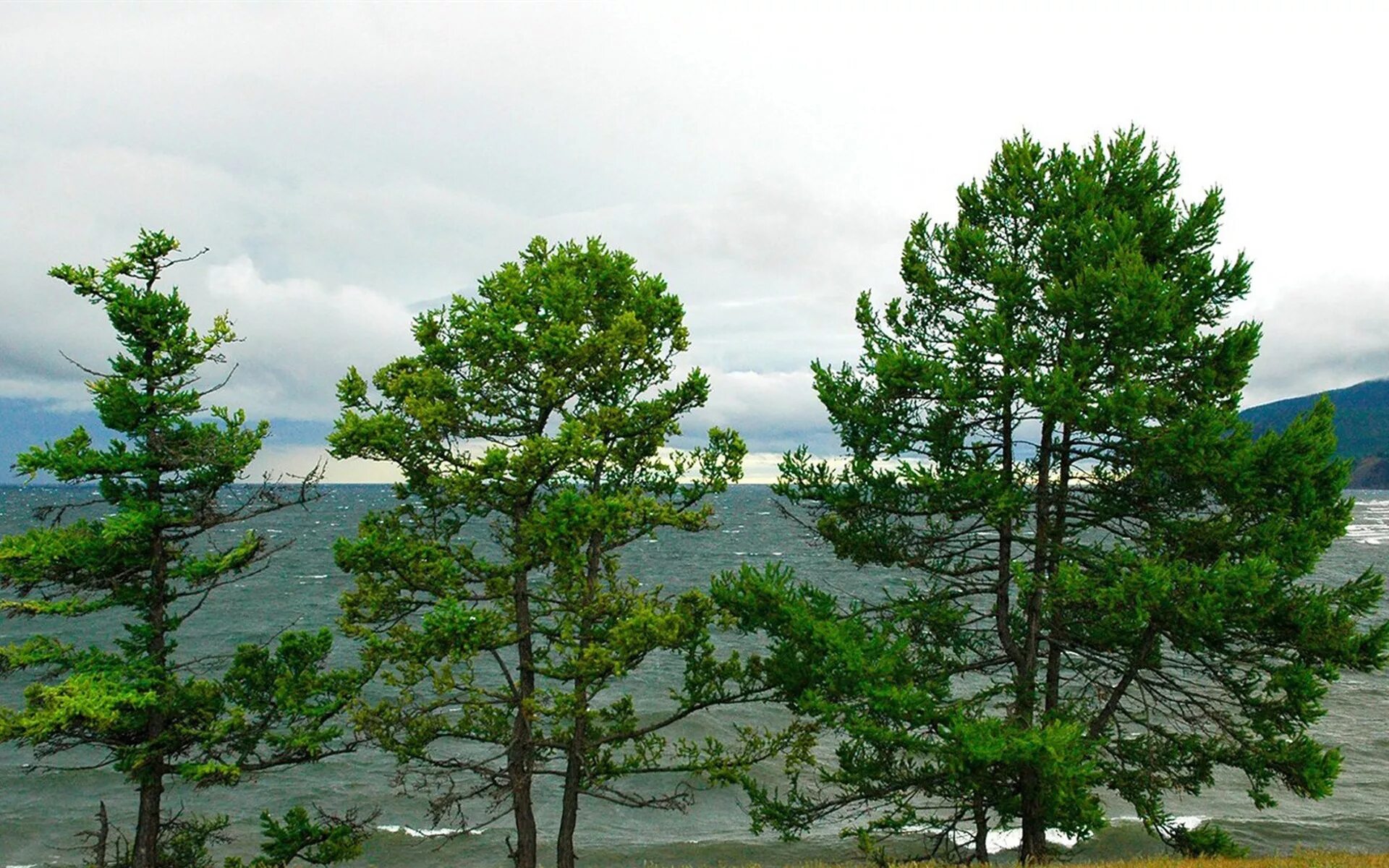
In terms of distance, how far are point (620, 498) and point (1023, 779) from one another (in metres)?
6.64

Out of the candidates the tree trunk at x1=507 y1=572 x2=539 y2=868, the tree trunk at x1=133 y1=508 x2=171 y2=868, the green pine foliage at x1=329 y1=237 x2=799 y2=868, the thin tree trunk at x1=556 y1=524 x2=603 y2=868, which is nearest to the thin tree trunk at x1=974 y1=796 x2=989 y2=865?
the green pine foliage at x1=329 y1=237 x2=799 y2=868

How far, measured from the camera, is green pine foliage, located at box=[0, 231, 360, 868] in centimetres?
1289

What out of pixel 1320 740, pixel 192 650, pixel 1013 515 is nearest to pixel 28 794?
pixel 192 650

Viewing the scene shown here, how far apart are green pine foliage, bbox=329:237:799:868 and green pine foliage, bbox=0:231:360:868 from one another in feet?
4.97

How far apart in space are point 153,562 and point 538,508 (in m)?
5.94

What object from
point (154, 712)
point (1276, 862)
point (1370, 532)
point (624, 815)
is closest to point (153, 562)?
point (154, 712)

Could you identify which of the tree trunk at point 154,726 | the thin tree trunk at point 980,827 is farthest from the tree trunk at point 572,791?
the tree trunk at point 154,726

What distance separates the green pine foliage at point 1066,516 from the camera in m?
11.4

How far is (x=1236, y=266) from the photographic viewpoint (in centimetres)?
1223

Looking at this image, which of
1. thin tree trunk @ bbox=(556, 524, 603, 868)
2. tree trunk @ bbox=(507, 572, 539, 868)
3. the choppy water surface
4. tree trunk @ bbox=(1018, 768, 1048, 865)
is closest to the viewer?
tree trunk @ bbox=(1018, 768, 1048, 865)

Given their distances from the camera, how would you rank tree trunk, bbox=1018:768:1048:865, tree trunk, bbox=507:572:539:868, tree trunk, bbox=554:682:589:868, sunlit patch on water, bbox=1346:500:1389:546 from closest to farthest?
tree trunk, bbox=1018:768:1048:865 → tree trunk, bbox=507:572:539:868 → tree trunk, bbox=554:682:589:868 → sunlit patch on water, bbox=1346:500:1389:546

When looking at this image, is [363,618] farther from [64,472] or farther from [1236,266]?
[1236,266]

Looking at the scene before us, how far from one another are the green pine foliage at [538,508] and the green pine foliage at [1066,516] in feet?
4.90

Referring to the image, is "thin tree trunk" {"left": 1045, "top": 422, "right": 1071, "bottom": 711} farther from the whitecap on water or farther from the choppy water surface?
the whitecap on water
